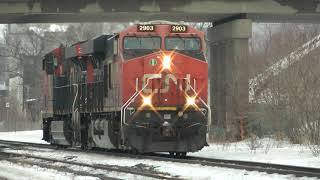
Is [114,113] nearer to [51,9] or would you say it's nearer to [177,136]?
[177,136]

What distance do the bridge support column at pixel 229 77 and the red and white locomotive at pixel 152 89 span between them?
8.33 m

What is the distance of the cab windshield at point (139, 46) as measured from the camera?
18.0 meters

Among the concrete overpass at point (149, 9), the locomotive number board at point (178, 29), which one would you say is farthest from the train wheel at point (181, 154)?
the concrete overpass at point (149, 9)

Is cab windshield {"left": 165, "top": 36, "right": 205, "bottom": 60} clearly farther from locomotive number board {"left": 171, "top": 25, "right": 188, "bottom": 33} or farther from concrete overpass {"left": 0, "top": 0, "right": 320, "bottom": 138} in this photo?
concrete overpass {"left": 0, "top": 0, "right": 320, "bottom": 138}

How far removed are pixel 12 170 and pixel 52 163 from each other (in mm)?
1575

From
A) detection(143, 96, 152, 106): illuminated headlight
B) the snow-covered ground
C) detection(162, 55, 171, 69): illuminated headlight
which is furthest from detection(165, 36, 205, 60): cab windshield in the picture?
the snow-covered ground

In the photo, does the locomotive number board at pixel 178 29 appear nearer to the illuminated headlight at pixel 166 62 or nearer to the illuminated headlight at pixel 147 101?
the illuminated headlight at pixel 166 62

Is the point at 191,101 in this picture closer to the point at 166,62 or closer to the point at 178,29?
the point at 166,62

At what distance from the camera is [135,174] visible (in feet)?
41.8

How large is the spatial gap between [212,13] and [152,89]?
14009 mm

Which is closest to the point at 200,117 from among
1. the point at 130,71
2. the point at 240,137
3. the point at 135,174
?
the point at 130,71

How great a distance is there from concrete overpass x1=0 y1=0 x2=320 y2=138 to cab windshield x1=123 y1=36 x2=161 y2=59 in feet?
33.5

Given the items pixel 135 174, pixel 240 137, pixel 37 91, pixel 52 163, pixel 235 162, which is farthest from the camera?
pixel 37 91

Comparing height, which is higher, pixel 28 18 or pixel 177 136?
pixel 28 18
